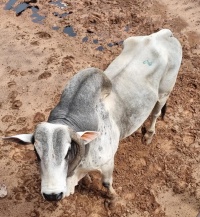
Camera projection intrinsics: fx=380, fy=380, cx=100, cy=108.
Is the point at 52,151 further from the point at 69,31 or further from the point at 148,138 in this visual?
the point at 69,31

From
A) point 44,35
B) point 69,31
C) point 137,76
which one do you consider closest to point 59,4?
point 69,31

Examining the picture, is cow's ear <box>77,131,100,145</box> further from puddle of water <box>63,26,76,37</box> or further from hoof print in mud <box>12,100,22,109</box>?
A: puddle of water <box>63,26,76,37</box>

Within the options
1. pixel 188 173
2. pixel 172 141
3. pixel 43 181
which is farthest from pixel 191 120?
pixel 43 181

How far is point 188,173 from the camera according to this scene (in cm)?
671

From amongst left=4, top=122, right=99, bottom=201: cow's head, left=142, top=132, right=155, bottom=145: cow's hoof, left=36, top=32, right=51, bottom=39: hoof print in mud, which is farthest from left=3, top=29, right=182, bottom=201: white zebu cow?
left=36, top=32, right=51, bottom=39: hoof print in mud

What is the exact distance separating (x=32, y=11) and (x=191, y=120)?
5.52 metres

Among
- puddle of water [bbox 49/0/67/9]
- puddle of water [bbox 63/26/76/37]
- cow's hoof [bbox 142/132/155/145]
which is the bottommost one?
puddle of water [bbox 63/26/76/37]

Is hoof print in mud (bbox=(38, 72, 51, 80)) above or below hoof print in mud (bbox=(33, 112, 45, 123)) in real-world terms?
above

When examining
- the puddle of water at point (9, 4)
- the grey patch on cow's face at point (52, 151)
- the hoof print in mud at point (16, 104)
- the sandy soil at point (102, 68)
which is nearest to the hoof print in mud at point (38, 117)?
the sandy soil at point (102, 68)

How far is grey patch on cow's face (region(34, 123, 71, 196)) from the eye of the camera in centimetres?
424

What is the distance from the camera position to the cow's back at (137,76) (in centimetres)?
574

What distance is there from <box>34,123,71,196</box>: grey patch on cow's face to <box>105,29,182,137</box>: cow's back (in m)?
1.48

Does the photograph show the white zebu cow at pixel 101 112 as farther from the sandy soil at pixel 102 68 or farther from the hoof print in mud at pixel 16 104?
the hoof print in mud at pixel 16 104

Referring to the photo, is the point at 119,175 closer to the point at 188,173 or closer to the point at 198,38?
the point at 188,173
